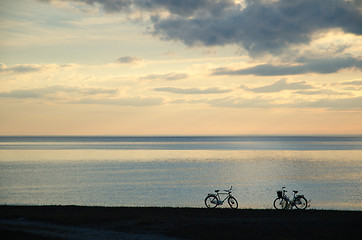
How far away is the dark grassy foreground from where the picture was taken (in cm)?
1661

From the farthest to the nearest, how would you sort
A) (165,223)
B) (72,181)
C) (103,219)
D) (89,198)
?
(72,181)
(89,198)
(103,219)
(165,223)

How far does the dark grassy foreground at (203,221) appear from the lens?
16.6 m

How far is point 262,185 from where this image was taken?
49125 millimetres

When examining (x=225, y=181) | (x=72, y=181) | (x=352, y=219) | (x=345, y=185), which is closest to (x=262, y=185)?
(x=225, y=181)

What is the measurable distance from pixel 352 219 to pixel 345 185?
102 feet

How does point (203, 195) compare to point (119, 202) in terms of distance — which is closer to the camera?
point (119, 202)

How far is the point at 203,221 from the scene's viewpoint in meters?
19.8

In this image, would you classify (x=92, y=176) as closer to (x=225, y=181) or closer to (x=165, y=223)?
(x=225, y=181)

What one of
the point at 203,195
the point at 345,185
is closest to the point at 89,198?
the point at 203,195

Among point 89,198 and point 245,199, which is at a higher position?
point 245,199

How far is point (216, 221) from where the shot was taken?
19859mm

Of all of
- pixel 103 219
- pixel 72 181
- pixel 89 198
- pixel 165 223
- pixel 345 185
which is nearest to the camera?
pixel 165 223

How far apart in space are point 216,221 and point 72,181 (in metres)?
37.5

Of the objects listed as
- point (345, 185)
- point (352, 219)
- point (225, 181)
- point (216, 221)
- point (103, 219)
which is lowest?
point (103, 219)
